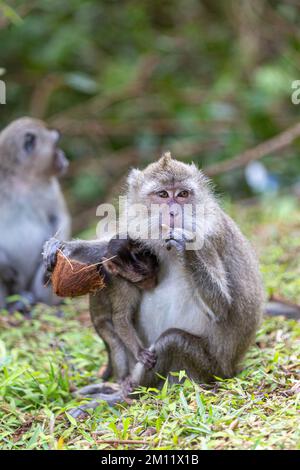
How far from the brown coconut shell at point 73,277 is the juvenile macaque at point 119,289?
0.08 meters

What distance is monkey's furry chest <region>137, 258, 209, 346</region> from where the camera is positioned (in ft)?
14.7

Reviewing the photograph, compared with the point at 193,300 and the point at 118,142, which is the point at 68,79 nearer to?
the point at 118,142

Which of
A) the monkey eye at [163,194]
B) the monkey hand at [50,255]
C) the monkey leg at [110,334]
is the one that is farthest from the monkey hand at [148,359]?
the monkey eye at [163,194]

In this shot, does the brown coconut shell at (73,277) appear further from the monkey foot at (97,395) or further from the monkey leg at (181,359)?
the monkey foot at (97,395)

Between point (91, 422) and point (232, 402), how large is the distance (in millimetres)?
785

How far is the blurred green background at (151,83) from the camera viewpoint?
11.1m

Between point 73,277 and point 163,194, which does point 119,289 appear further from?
point 163,194

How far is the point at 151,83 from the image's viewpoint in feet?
39.5

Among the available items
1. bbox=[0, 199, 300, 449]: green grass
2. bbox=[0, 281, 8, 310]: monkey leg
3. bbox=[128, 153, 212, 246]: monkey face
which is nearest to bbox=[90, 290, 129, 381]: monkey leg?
bbox=[0, 199, 300, 449]: green grass

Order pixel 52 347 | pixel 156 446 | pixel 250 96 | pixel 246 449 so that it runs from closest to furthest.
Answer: pixel 246 449
pixel 156 446
pixel 52 347
pixel 250 96

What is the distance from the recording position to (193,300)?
447 centimetres

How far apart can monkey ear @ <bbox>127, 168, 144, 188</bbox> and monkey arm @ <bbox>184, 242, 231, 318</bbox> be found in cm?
66

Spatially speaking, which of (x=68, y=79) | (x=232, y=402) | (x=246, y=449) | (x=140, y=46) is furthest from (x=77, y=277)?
(x=140, y=46)

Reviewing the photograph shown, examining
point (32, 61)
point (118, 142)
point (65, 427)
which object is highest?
point (32, 61)
